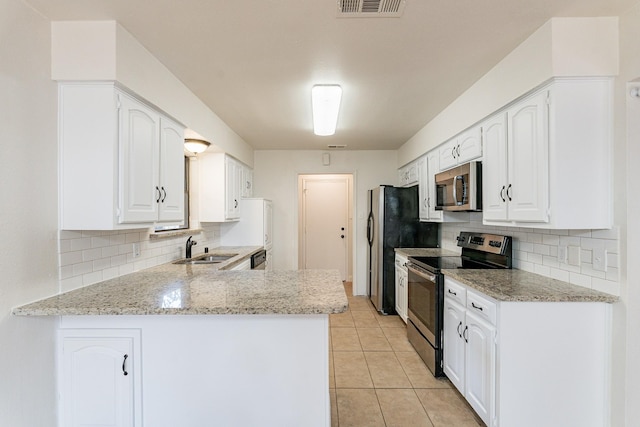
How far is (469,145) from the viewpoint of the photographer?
276 centimetres

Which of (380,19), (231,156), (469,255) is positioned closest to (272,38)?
(380,19)

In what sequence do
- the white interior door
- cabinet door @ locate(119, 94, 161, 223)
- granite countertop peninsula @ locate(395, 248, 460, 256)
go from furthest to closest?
the white interior door
granite countertop peninsula @ locate(395, 248, 460, 256)
cabinet door @ locate(119, 94, 161, 223)

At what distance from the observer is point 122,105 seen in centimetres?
184

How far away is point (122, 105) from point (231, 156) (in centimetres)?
216

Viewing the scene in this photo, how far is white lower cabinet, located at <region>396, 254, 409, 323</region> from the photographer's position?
3740 mm

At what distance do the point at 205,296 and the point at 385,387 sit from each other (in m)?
1.69

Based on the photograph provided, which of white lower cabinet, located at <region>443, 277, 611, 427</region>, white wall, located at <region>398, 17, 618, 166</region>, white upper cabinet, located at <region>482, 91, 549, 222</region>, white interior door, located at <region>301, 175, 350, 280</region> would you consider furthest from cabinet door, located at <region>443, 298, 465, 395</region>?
white interior door, located at <region>301, 175, 350, 280</region>

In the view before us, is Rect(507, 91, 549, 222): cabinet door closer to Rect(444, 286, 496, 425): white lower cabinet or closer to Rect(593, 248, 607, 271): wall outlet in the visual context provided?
Rect(593, 248, 607, 271): wall outlet

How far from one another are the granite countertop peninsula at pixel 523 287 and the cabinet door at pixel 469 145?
97 centimetres

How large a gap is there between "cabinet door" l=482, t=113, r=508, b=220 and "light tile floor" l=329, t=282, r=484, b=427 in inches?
55.3

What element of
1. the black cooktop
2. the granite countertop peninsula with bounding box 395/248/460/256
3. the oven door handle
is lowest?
the oven door handle

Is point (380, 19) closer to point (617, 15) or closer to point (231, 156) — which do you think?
point (617, 15)

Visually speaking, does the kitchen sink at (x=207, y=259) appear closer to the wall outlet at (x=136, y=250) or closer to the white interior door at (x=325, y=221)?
the wall outlet at (x=136, y=250)

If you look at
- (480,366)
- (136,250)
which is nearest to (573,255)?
(480,366)
